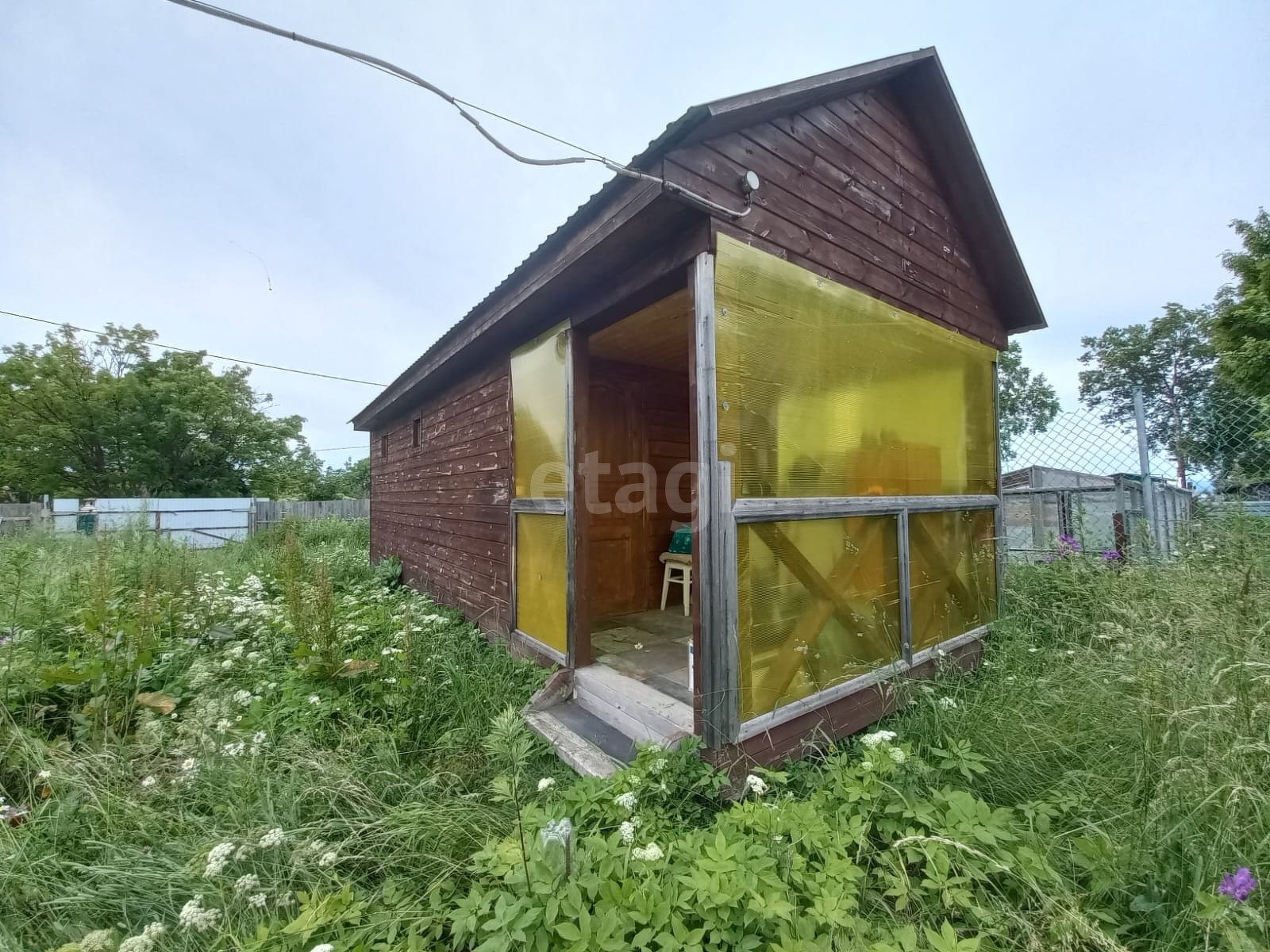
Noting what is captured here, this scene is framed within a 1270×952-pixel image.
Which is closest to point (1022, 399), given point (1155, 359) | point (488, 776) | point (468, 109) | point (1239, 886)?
point (1155, 359)

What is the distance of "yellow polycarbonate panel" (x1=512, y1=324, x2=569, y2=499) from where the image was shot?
3129mm

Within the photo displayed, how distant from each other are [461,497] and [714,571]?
11.4ft

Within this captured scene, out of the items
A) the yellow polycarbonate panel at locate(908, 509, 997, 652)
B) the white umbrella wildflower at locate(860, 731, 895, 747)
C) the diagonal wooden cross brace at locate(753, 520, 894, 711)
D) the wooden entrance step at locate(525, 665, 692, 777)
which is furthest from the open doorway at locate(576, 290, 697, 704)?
the white umbrella wildflower at locate(860, 731, 895, 747)

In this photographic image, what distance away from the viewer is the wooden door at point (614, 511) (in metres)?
4.36

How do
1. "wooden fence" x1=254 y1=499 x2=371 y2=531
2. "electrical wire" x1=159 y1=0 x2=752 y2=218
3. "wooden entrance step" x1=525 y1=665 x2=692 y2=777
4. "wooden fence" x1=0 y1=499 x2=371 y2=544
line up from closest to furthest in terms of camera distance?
"electrical wire" x1=159 y1=0 x2=752 y2=218
"wooden entrance step" x1=525 y1=665 x2=692 y2=777
"wooden fence" x1=0 y1=499 x2=371 y2=544
"wooden fence" x1=254 y1=499 x2=371 y2=531

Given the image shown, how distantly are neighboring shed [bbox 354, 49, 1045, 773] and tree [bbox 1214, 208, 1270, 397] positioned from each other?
959 cm

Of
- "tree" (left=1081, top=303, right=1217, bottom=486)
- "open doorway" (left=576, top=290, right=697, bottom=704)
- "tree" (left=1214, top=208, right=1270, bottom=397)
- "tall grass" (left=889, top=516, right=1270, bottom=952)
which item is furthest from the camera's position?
"tree" (left=1081, top=303, right=1217, bottom=486)

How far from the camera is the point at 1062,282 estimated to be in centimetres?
1448

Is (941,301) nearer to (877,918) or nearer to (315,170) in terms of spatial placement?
(877,918)

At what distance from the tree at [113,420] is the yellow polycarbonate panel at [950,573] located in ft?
82.8

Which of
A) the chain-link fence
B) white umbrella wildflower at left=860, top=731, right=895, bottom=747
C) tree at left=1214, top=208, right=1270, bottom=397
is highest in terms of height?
tree at left=1214, top=208, right=1270, bottom=397

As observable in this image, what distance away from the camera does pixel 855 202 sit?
2873 millimetres

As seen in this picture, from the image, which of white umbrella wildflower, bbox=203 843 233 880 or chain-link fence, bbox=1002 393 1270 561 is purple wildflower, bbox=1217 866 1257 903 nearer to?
white umbrella wildflower, bbox=203 843 233 880

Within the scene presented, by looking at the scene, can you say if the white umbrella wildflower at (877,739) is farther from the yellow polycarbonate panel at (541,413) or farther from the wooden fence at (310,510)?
the wooden fence at (310,510)
